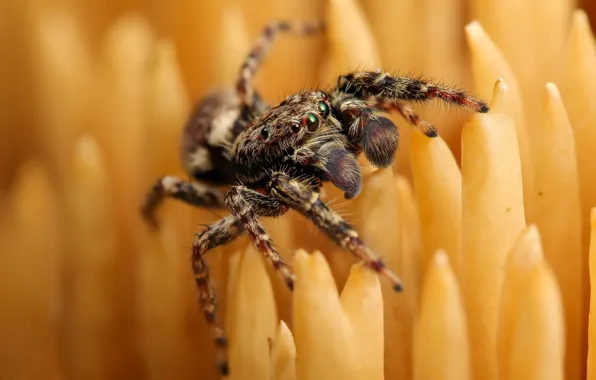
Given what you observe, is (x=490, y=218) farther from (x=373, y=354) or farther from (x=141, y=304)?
(x=141, y=304)

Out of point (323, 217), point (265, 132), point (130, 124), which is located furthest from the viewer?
point (130, 124)

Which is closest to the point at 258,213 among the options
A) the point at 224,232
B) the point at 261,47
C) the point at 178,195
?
the point at 224,232

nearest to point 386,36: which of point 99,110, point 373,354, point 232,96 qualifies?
point 232,96

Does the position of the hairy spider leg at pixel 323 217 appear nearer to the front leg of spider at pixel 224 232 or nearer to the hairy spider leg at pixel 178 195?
the front leg of spider at pixel 224 232

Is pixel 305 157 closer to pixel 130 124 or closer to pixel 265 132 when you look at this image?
pixel 265 132

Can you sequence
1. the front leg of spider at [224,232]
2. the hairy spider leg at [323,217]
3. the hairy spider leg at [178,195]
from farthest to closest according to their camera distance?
the hairy spider leg at [178,195]
the front leg of spider at [224,232]
the hairy spider leg at [323,217]

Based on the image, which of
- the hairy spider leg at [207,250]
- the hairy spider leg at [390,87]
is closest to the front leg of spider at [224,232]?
the hairy spider leg at [207,250]
